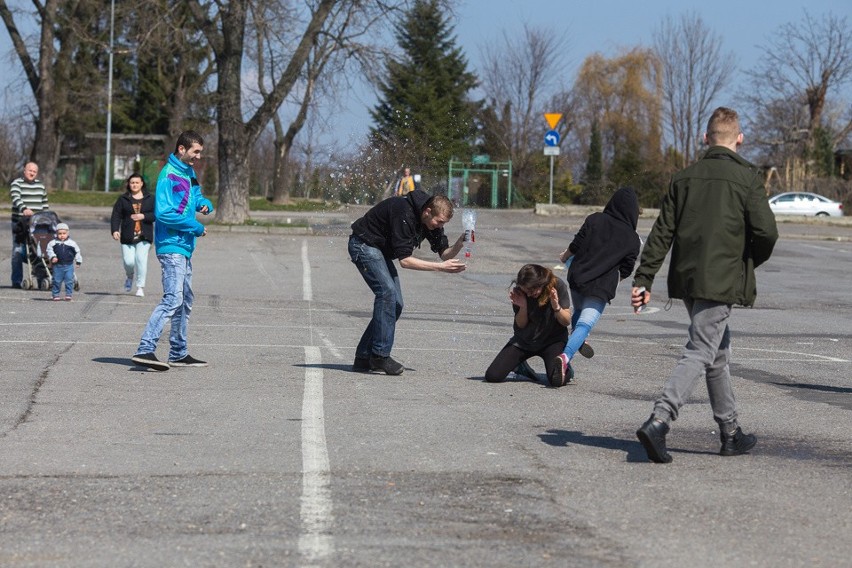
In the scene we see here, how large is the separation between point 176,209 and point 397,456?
4005 mm

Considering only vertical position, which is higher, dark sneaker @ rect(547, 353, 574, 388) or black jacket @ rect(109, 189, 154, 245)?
black jacket @ rect(109, 189, 154, 245)

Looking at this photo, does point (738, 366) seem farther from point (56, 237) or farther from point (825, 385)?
point (56, 237)

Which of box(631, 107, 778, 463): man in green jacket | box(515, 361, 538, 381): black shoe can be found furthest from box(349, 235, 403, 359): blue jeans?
box(631, 107, 778, 463): man in green jacket

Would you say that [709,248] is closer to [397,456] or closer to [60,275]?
[397,456]

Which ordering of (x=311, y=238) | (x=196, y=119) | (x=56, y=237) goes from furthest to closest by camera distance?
(x=196, y=119)
(x=311, y=238)
(x=56, y=237)

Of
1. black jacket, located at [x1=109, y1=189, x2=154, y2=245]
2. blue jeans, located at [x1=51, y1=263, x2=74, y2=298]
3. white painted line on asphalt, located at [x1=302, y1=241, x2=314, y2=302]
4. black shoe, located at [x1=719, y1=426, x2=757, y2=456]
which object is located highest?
black jacket, located at [x1=109, y1=189, x2=154, y2=245]

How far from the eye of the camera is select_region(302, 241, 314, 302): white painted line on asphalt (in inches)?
744

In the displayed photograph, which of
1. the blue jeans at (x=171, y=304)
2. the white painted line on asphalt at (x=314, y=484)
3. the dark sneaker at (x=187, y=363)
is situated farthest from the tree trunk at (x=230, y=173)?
the white painted line on asphalt at (x=314, y=484)

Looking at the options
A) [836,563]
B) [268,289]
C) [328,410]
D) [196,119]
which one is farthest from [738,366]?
[196,119]

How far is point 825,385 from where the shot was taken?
10484 millimetres

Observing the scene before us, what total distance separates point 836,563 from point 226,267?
19311mm

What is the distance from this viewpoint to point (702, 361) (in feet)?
23.0

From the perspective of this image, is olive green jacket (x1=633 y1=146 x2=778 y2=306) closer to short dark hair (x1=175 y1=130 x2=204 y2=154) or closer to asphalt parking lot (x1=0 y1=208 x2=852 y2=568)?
asphalt parking lot (x1=0 y1=208 x2=852 y2=568)

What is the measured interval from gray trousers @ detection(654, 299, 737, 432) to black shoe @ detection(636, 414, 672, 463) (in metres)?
0.06
